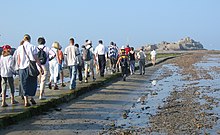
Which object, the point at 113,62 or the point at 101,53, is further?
the point at 113,62

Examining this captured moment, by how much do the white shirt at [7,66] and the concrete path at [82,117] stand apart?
1.53 m

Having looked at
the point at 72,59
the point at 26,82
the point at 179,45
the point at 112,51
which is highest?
the point at 179,45

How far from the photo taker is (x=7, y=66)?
10352 millimetres

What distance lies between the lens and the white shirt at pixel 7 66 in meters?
10.3

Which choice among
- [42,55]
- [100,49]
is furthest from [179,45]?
[42,55]

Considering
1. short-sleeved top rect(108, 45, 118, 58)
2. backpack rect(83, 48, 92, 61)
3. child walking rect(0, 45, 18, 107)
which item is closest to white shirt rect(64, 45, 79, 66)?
backpack rect(83, 48, 92, 61)

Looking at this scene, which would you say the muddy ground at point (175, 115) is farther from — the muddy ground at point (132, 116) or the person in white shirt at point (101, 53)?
the person in white shirt at point (101, 53)

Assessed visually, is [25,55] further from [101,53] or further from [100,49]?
[101,53]

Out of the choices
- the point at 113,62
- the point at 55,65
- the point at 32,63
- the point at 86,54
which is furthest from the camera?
the point at 113,62

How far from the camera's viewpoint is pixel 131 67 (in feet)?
78.8

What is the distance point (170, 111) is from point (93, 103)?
2771 millimetres

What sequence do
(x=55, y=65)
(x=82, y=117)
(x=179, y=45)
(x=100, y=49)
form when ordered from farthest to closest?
(x=179, y=45) < (x=100, y=49) < (x=55, y=65) < (x=82, y=117)

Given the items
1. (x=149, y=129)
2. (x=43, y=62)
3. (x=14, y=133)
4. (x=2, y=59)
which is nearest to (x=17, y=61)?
(x=2, y=59)

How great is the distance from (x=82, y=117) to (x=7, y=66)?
2.56 meters
